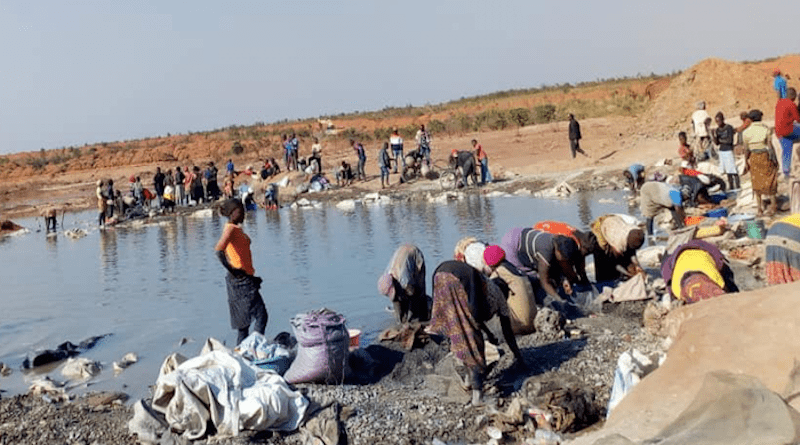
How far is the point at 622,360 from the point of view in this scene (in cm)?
618

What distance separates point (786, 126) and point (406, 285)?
736 centimetres

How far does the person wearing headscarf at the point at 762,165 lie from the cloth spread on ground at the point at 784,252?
5598 mm

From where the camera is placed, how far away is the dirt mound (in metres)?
26.9

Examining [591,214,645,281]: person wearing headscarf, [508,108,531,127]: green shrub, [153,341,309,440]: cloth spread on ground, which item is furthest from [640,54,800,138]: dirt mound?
[153,341,309,440]: cloth spread on ground

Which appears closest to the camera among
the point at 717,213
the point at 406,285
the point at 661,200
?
the point at 406,285

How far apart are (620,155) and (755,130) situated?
529 inches

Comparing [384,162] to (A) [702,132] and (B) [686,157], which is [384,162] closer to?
(A) [702,132]

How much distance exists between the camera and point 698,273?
22.2 feet

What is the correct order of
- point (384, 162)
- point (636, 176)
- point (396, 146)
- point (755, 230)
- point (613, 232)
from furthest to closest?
point (396, 146) < point (384, 162) < point (636, 176) < point (755, 230) < point (613, 232)

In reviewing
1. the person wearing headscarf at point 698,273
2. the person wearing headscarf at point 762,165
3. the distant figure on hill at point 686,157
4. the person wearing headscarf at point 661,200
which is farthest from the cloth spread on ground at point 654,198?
the distant figure on hill at point 686,157

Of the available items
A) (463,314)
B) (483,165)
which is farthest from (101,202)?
(463,314)

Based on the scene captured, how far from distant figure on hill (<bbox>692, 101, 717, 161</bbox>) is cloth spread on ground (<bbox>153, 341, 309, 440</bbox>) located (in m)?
14.8

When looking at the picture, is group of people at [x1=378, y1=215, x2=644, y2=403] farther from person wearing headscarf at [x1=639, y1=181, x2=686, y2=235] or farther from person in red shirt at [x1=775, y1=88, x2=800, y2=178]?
person in red shirt at [x1=775, y1=88, x2=800, y2=178]

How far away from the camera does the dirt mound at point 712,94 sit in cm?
2692
